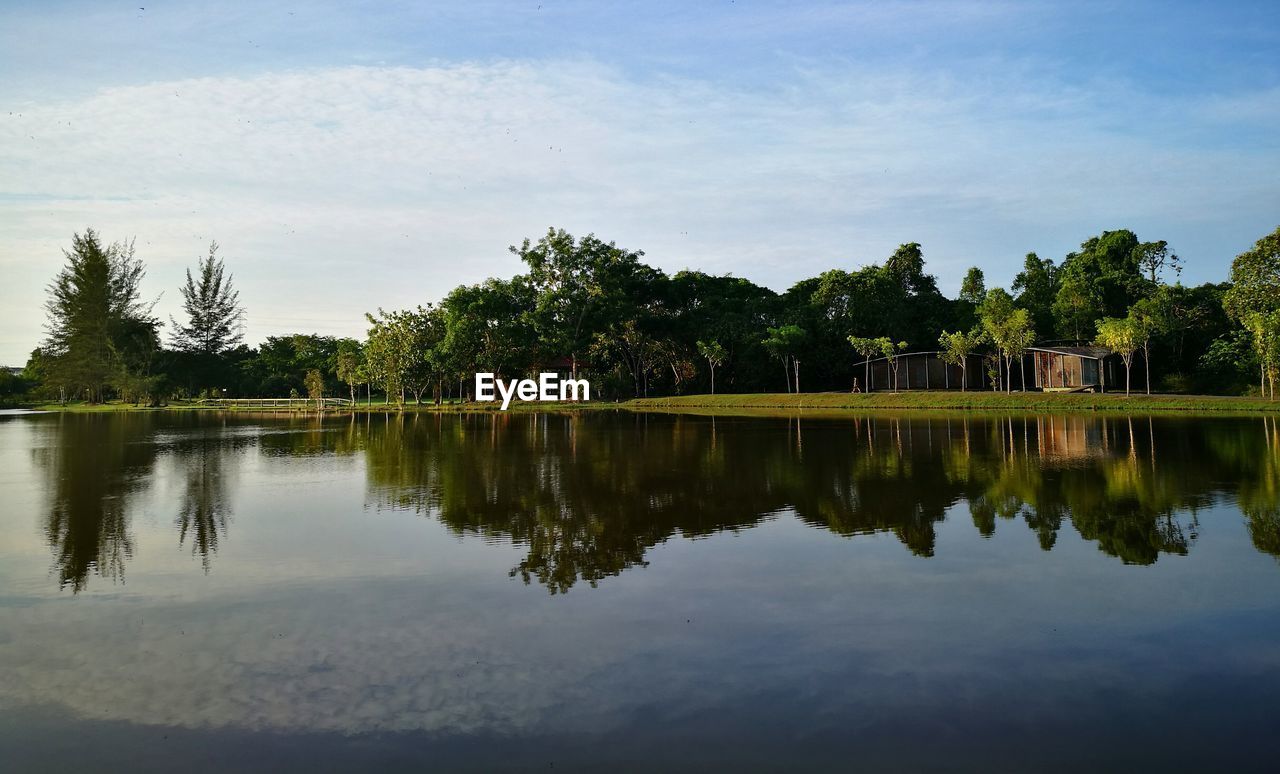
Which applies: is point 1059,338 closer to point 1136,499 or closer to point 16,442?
point 1136,499

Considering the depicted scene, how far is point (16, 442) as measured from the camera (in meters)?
32.6

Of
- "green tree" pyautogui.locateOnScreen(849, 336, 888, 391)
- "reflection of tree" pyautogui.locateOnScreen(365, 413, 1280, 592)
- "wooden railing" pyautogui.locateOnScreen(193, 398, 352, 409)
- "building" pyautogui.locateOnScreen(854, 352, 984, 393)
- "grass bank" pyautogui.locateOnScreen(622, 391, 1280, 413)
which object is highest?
"green tree" pyautogui.locateOnScreen(849, 336, 888, 391)

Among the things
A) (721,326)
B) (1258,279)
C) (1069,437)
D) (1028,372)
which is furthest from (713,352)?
(1069,437)

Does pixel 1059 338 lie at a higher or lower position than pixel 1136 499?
higher

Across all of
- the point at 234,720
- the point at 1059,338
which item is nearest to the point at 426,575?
the point at 234,720

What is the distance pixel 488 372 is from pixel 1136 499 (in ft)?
194

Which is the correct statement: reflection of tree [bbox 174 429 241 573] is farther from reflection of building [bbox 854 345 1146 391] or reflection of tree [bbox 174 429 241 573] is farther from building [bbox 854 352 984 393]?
building [bbox 854 352 984 393]

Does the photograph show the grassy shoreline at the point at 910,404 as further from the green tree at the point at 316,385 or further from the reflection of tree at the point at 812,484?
the reflection of tree at the point at 812,484

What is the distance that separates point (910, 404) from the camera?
52.7 m

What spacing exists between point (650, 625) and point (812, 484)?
10177 mm

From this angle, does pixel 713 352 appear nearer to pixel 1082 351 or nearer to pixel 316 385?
pixel 1082 351

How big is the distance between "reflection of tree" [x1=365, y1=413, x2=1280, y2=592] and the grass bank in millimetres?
12320

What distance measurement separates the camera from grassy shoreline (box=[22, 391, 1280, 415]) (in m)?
42.6

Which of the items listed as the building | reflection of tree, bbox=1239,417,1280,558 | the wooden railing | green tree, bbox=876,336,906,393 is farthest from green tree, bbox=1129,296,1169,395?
the wooden railing
